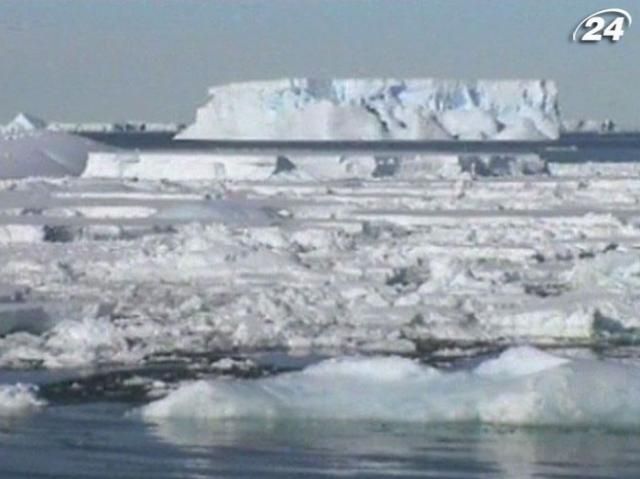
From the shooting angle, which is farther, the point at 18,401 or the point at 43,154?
the point at 43,154

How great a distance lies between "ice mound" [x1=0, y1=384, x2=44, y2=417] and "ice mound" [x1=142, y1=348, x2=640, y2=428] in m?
0.69

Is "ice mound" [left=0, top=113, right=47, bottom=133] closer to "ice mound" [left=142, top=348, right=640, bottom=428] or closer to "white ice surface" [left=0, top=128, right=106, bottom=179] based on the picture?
"white ice surface" [left=0, top=128, right=106, bottom=179]

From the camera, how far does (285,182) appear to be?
37.6 metres

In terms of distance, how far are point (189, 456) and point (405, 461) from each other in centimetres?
104

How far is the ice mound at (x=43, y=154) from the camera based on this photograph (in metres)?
41.8

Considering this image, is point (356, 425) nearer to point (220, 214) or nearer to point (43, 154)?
point (220, 214)

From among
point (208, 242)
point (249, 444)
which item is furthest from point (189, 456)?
point (208, 242)

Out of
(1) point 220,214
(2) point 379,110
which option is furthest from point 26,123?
(1) point 220,214

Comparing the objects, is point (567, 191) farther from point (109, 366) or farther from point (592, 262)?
point (109, 366)

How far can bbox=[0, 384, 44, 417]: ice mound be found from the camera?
10.6 meters

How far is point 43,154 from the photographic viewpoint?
4419cm

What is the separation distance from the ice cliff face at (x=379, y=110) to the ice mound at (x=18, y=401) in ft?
219

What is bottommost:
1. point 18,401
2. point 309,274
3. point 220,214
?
point 18,401

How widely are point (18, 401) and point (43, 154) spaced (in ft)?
111
